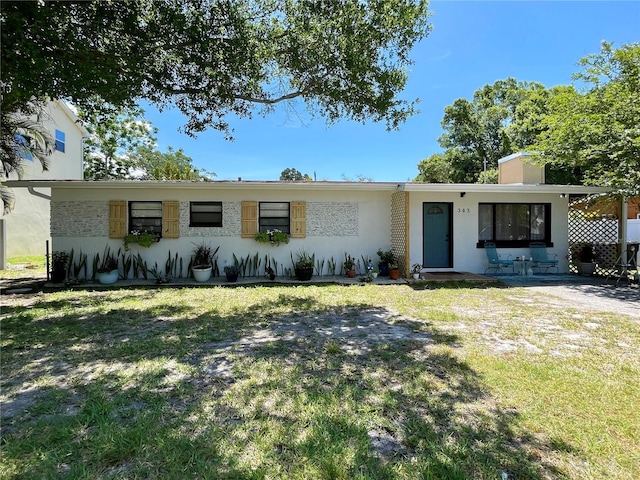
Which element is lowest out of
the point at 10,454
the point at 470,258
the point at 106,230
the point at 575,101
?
the point at 10,454

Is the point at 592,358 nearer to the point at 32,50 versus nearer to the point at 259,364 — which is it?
the point at 259,364

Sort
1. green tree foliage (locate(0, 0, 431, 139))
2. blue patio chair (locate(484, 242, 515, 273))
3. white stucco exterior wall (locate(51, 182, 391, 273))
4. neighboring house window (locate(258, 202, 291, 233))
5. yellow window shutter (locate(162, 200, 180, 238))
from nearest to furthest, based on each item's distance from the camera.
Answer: green tree foliage (locate(0, 0, 431, 139)) < white stucco exterior wall (locate(51, 182, 391, 273)) < yellow window shutter (locate(162, 200, 180, 238)) < blue patio chair (locate(484, 242, 515, 273)) < neighboring house window (locate(258, 202, 291, 233))

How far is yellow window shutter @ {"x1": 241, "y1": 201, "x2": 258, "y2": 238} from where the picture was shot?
9023mm

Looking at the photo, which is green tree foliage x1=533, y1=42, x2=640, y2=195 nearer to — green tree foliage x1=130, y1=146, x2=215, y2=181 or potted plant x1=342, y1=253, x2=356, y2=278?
potted plant x1=342, y1=253, x2=356, y2=278

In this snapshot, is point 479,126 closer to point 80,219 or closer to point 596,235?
point 596,235

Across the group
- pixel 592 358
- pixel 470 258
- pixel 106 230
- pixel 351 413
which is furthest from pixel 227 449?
pixel 470 258

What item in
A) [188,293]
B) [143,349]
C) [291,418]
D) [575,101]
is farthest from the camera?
[575,101]

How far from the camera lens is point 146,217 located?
8.92 meters

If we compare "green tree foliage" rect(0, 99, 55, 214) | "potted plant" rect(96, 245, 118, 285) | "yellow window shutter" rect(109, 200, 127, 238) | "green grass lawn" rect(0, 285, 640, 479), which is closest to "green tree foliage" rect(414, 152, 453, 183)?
→ "green grass lawn" rect(0, 285, 640, 479)

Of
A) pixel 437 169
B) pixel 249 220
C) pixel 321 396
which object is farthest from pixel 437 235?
pixel 437 169

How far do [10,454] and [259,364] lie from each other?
1864mm

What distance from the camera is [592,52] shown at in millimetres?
9547

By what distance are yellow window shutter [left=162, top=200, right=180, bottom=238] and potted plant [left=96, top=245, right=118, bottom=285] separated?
1.34 metres

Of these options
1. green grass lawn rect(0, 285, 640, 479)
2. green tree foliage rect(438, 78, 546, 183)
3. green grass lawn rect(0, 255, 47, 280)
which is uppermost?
green tree foliage rect(438, 78, 546, 183)
